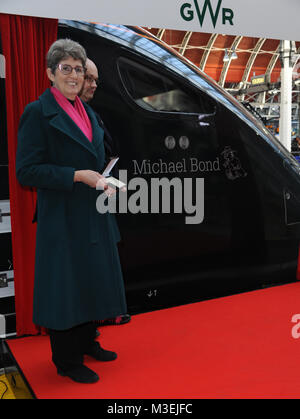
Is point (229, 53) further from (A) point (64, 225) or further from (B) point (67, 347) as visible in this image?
(B) point (67, 347)

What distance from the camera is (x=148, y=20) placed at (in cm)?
208

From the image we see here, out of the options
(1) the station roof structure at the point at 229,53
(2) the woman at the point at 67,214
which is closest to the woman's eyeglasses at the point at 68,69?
(2) the woman at the point at 67,214

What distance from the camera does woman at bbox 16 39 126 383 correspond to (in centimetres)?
181

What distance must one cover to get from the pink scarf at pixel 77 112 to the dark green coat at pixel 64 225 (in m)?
0.03

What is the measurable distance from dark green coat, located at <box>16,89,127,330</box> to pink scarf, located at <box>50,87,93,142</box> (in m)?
0.03

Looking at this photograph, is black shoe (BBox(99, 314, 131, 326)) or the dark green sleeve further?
black shoe (BBox(99, 314, 131, 326))

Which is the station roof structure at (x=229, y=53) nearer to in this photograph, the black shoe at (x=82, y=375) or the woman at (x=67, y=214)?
the woman at (x=67, y=214)

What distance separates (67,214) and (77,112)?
0.47 m

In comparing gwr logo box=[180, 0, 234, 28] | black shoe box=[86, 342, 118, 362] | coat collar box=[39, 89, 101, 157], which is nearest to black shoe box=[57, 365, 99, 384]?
black shoe box=[86, 342, 118, 362]

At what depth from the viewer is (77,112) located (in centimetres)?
193

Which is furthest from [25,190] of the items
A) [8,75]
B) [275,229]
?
[275,229]

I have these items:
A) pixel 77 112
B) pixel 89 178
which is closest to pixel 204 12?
pixel 77 112

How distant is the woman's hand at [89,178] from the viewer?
1811 millimetres

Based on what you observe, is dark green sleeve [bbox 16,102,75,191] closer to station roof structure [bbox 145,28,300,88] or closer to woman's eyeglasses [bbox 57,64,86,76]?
woman's eyeglasses [bbox 57,64,86,76]
